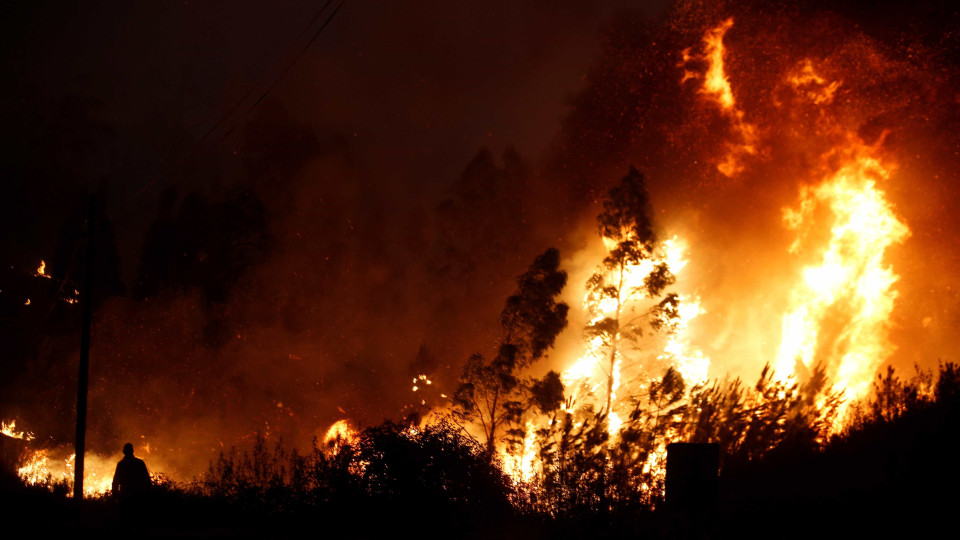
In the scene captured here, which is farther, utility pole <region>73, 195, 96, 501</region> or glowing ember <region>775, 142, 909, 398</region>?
glowing ember <region>775, 142, 909, 398</region>

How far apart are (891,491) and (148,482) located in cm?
1081

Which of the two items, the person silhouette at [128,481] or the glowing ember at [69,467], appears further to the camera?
the glowing ember at [69,467]

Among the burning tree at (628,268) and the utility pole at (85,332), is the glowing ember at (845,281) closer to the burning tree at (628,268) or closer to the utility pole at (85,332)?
the burning tree at (628,268)

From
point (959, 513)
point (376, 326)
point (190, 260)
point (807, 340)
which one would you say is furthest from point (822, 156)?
point (190, 260)

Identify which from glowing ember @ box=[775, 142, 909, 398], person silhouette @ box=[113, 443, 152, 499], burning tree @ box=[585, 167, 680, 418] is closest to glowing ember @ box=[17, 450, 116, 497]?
person silhouette @ box=[113, 443, 152, 499]

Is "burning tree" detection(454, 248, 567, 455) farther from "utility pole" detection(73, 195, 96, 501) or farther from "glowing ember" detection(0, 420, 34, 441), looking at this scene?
"glowing ember" detection(0, 420, 34, 441)

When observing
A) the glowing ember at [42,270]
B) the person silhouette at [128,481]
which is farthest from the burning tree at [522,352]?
the glowing ember at [42,270]

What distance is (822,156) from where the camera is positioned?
2875cm

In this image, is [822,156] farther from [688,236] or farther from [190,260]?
[190,260]

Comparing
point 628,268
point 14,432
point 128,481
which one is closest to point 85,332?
point 128,481

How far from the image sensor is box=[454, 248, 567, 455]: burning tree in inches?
863

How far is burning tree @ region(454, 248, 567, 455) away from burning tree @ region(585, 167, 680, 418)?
4.34 ft

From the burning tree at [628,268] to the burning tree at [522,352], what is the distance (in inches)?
52.1

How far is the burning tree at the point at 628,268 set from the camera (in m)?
21.6
